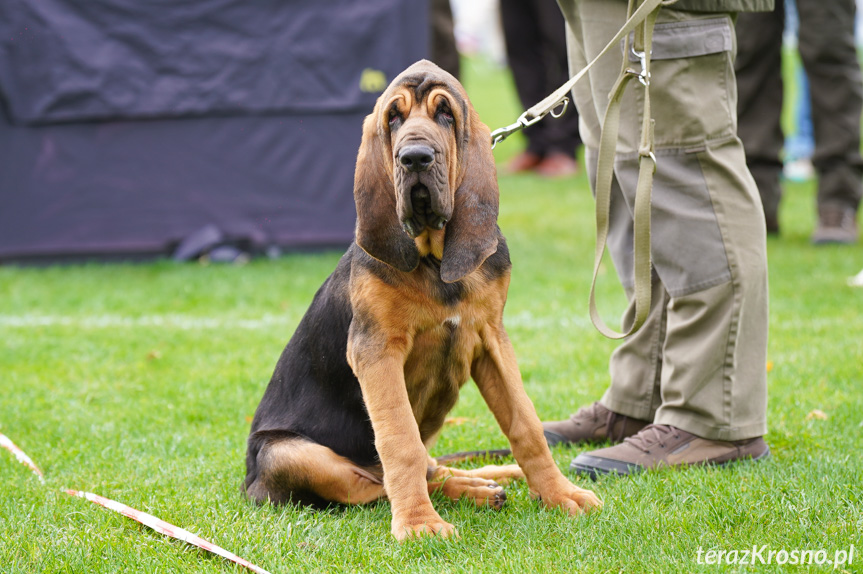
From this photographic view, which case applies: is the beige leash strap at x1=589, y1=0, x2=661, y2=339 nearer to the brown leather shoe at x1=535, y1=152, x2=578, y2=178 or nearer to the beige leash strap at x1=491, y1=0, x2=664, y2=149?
the beige leash strap at x1=491, y1=0, x2=664, y2=149

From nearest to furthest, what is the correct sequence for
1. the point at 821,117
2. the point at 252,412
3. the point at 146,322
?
1. the point at 252,412
2. the point at 146,322
3. the point at 821,117

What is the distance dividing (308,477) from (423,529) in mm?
490

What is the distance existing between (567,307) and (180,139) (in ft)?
12.7

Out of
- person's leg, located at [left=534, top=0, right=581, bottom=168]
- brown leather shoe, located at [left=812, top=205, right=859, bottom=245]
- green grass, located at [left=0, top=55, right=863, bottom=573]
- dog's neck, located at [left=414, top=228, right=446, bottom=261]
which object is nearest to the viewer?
green grass, located at [left=0, top=55, right=863, bottom=573]

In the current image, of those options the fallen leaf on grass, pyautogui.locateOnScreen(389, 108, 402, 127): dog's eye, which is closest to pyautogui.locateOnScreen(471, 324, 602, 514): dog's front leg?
pyautogui.locateOnScreen(389, 108, 402, 127): dog's eye

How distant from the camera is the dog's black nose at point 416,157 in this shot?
2.70m

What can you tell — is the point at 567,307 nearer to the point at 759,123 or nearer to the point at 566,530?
the point at 759,123

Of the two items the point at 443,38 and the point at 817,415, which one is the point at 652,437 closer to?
the point at 817,415

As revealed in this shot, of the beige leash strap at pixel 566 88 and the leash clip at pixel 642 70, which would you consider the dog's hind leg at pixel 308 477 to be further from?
the leash clip at pixel 642 70

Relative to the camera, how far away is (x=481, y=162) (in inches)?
117

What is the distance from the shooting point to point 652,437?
3666 millimetres

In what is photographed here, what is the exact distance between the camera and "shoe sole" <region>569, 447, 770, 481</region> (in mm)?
3539

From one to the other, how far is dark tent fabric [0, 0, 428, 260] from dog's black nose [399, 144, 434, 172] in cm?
572

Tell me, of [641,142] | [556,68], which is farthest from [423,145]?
[556,68]
